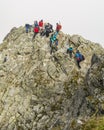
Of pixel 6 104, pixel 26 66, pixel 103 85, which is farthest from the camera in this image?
pixel 26 66

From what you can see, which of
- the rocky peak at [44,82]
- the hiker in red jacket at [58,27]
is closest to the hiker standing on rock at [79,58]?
the rocky peak at [44,82]

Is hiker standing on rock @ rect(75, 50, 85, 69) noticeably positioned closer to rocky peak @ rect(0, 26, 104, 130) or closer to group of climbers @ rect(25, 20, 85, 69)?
group of climbers @ rect(25, 20, 85, 69)

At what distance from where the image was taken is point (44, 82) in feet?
165

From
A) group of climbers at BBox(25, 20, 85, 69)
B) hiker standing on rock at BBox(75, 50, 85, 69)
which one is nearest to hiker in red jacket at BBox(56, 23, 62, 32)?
group of climbers at BBox(25, 20, 85, 69)

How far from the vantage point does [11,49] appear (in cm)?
6031

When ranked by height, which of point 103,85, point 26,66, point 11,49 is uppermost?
point 11,49

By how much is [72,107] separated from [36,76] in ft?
43.5

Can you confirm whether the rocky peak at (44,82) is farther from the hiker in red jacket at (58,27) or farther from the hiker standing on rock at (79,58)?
the hiker in red jacket at (58,27)

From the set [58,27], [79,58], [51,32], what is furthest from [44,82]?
[58,27]

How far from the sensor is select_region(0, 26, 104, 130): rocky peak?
130ft

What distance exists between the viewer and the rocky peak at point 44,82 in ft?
130

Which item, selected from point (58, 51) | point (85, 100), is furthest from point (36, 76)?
point (85, 100)

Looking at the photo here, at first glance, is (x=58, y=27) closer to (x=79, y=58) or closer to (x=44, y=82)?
(x=79, y=58)

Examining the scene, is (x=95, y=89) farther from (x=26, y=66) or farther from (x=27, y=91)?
(x=26, y=66)
